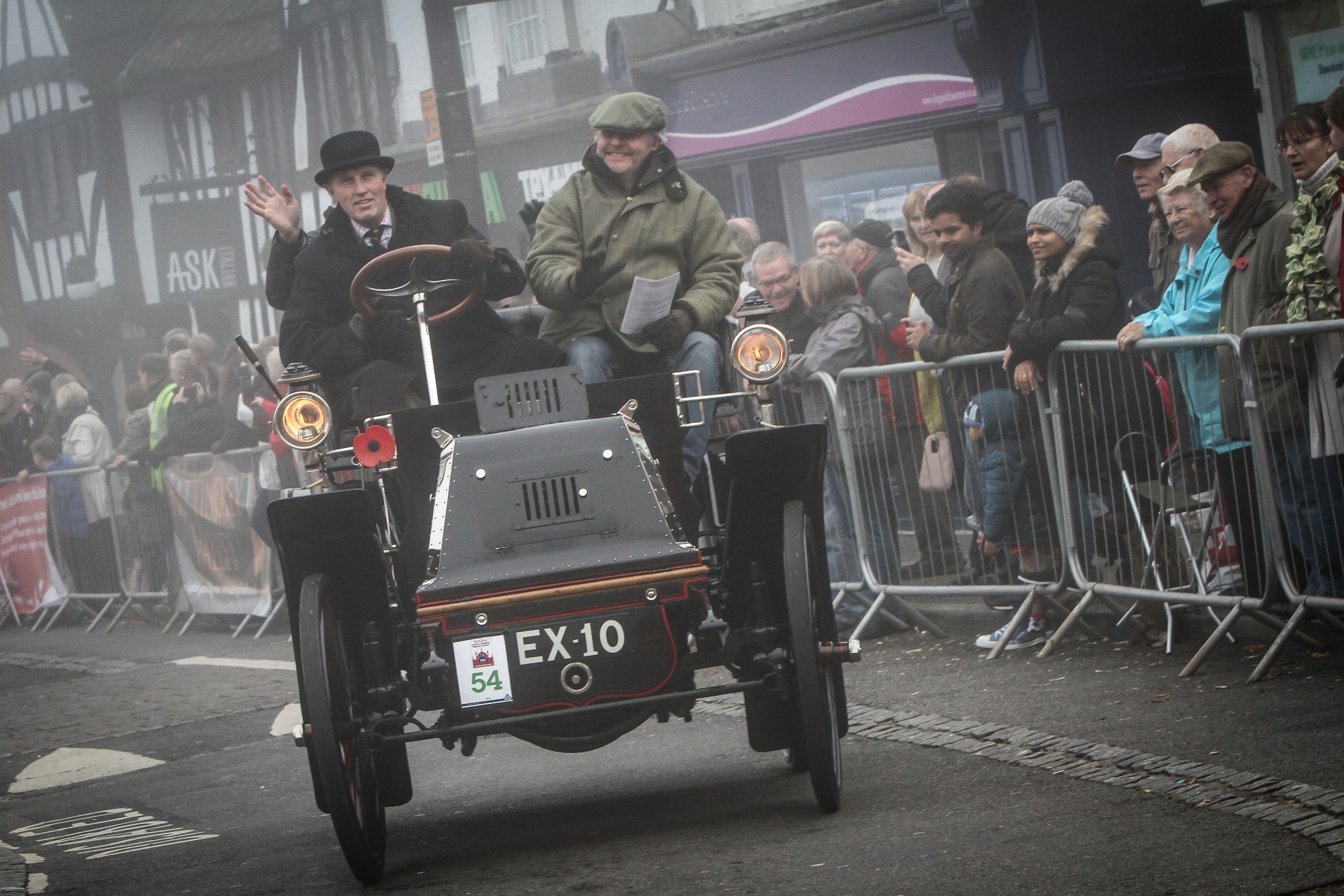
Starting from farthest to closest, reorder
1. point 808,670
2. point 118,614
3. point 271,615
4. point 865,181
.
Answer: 1. point 865,181
2. point 118,614
3. point 271,615
4. point 808,670

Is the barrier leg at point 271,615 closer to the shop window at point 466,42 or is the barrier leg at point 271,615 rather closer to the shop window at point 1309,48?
the shop window at point 1309,48

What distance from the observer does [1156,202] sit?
924cm

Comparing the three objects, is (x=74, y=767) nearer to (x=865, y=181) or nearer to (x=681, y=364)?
(x=681, y=364)

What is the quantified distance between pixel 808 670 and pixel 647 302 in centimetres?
216

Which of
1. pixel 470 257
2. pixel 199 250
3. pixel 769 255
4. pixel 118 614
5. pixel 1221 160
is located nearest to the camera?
pixel 470 257

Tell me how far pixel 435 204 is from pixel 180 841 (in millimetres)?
2884

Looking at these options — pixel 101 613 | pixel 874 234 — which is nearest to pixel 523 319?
pixel 874 234

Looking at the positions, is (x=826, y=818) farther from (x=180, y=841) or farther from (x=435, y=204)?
(x=435, y=204)

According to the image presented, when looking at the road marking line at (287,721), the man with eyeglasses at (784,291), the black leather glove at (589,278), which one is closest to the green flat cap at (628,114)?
the black leather glove at (589,278)

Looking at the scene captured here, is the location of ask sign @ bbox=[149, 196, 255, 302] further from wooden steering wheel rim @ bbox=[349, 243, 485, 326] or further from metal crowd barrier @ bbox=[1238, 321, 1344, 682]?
metal crowd barrier @ bbox=[1238, 321, 1344, 682]

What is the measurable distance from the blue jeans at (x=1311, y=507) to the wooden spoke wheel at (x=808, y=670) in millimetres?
2474

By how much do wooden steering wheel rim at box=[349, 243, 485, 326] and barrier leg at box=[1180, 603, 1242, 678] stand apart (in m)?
3.29

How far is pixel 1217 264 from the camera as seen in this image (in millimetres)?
7742

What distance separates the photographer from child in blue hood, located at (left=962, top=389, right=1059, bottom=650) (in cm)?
838
